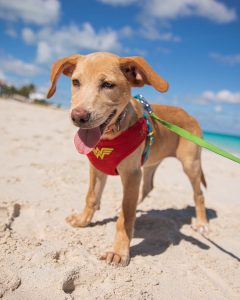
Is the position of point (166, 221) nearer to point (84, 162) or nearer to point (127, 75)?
point (127, 75)

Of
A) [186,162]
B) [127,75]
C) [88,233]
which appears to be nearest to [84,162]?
[186,162]

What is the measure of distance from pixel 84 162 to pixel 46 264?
4.53 m

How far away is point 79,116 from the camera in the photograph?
2646mm

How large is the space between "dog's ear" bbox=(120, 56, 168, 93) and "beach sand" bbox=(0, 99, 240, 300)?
68.1 inches

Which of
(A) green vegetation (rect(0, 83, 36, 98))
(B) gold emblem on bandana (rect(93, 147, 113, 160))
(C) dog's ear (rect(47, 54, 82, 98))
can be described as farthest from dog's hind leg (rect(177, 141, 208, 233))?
(A) green vegetation (rect(0, 83, 36, 98))

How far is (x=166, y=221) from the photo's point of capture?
175 inches

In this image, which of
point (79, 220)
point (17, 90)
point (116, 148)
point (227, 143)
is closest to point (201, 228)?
point (79, 220)

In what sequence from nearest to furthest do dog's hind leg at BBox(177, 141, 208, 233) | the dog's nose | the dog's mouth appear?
the dog's nose → the dog's mouth → dog's hind leg at BBox(177, 141, 208, 233)

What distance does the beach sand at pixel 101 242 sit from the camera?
265 cm

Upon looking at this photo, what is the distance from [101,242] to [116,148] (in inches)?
42.8

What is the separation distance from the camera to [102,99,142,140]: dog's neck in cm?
327

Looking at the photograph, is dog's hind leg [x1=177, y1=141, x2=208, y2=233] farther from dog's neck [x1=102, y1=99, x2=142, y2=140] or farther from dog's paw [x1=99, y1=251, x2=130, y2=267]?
dog's paw [x1=99, y1=251, x2=130, y2=267]

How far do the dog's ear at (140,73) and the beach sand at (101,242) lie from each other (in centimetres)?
173

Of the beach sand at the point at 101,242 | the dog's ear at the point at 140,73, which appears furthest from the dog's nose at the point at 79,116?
Result: the beach sand at the point at 101,242
